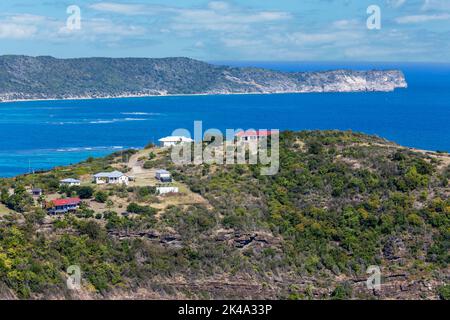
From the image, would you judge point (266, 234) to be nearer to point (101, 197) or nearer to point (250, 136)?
point (101, 197)

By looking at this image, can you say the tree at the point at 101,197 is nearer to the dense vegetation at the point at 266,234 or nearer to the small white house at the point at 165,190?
the dense vegetation at the point at 266,234

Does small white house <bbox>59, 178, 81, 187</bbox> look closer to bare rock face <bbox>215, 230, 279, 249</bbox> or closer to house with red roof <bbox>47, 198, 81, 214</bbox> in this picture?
house with red roof <bbox>47, 198, 81, 214</bbox>

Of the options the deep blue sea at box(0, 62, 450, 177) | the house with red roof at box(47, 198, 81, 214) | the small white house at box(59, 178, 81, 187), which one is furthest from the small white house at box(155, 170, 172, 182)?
the deep blue sea at box(0, 62, 450, 177)

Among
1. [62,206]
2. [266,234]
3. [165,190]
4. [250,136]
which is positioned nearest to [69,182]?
[62,206]

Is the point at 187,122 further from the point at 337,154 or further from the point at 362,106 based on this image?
the point at 337,154

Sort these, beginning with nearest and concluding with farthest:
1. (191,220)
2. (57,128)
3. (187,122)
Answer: (191,220) → (57,128) → (187,122)

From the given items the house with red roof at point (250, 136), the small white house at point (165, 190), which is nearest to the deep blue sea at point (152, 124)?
the house with red roof at point (250, 136)

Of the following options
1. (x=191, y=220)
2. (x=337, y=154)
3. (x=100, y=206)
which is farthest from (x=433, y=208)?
(x=100, y=206)
